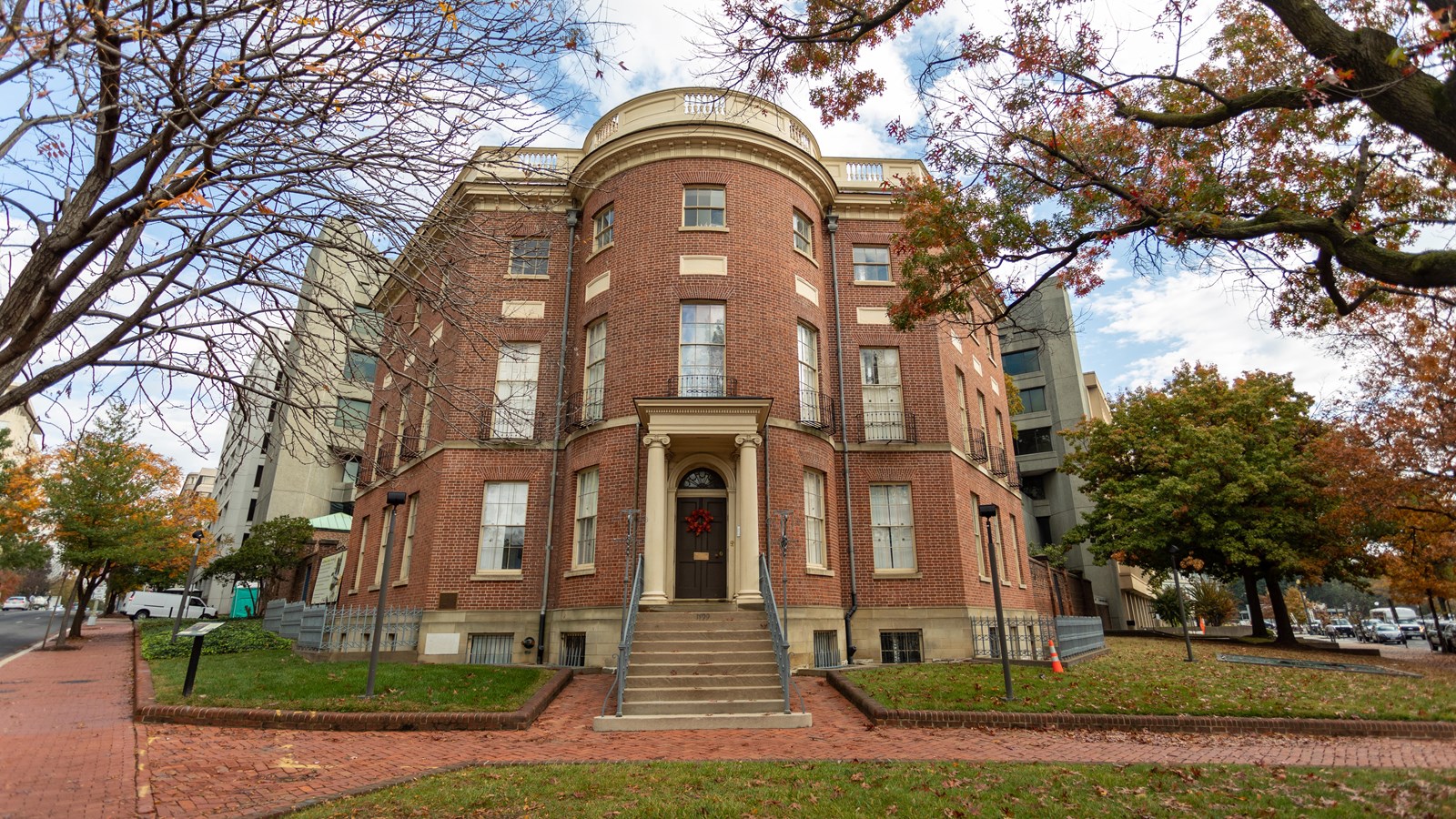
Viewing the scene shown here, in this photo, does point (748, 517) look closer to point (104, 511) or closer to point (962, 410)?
point (962, 410)

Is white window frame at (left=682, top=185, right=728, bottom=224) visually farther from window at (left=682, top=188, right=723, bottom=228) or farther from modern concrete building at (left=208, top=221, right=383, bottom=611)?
modern concrete building at (left=208, top=221, right=383, bottom=611)

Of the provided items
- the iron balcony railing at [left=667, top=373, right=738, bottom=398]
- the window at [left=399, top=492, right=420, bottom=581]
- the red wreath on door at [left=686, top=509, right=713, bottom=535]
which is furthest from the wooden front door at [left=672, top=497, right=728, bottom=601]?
the window at [left=399, top=492, right=420, bottom=581]

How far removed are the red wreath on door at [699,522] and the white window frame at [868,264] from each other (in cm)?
802

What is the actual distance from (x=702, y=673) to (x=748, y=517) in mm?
3898

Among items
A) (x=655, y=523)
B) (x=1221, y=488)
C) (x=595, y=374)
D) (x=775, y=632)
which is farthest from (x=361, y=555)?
(x=1221, y=488)

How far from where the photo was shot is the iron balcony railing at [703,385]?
53.2ft

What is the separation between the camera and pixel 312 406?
254 inches

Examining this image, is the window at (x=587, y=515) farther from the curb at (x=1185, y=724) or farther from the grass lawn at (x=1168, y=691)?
the curb at (x=1185, y=724)

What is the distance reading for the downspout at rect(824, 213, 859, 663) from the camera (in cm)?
1717

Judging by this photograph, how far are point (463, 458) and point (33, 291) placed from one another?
42.5ft

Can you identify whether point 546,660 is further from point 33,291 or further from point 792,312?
point 33,291

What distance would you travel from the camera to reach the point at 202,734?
9.48 m

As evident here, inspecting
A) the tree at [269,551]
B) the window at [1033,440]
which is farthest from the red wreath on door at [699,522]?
the window at [1033,440]

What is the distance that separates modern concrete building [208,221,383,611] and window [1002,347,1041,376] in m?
36.9
